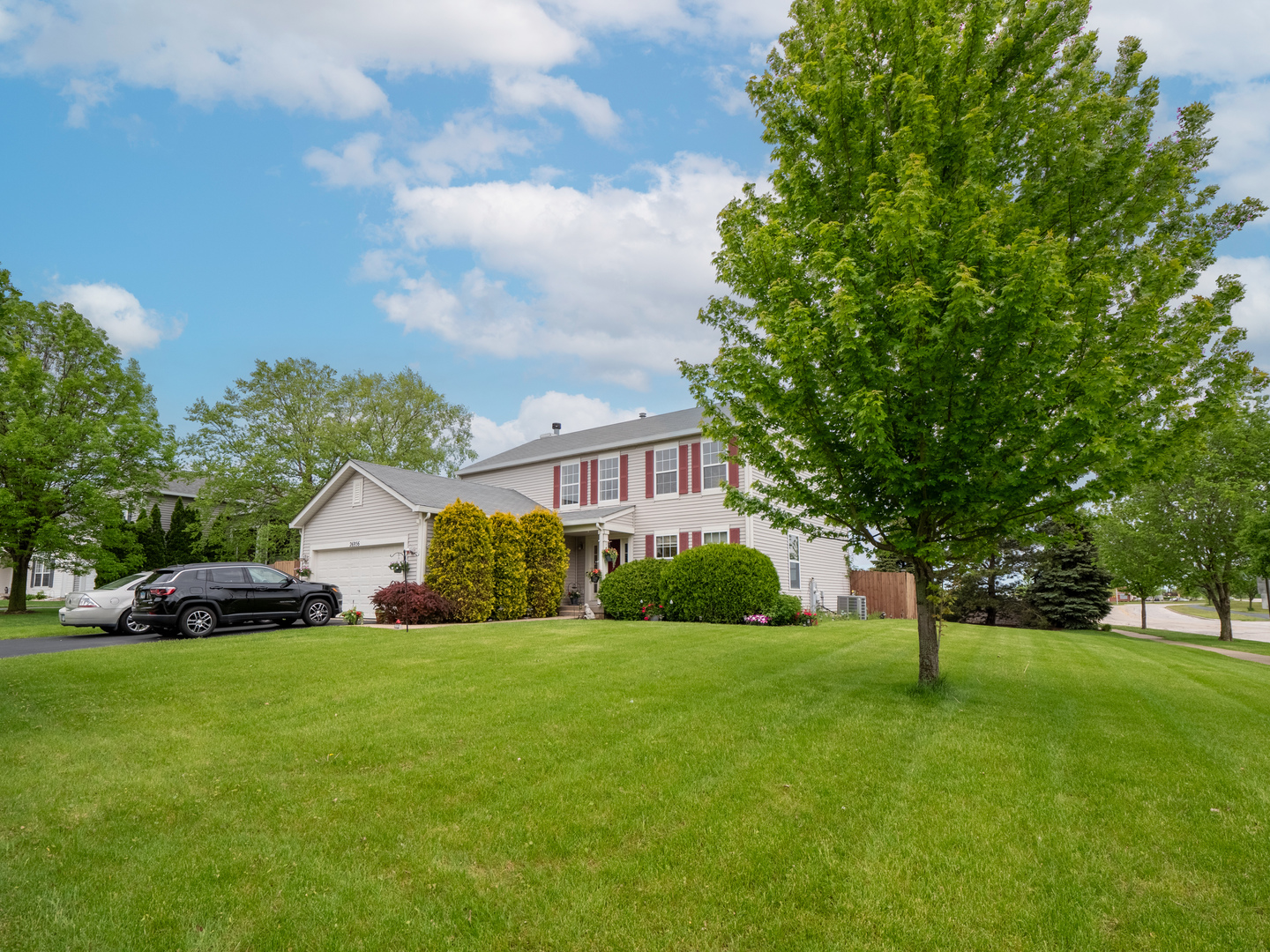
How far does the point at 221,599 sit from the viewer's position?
564 inches

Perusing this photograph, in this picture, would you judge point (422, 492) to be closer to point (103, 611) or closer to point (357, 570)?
point (357, 570)

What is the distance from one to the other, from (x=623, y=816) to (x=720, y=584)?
1365 centimetres

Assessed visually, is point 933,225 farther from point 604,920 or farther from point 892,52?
point 604,920

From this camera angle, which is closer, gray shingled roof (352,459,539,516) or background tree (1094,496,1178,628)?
gray shingled roof (352,459,539,516)

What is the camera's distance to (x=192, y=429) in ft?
107

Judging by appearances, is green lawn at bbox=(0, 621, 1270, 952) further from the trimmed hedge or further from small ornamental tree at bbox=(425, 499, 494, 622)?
the trimmed hedge

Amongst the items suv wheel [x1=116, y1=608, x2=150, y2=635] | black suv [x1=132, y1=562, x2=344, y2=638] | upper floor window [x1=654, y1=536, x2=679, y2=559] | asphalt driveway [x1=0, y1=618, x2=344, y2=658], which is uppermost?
upper floor window [x1=654, y1=536, x2=679, y2=559]

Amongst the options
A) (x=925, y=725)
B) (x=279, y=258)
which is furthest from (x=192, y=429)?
(x=925, y=725)

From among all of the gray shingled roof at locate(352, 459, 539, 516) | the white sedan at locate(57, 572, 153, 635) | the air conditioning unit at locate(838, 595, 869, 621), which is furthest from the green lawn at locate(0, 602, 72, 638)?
the air conditioning unit at locate(838, 595, 869, 621)

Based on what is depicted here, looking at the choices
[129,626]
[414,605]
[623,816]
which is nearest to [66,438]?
[129,626]

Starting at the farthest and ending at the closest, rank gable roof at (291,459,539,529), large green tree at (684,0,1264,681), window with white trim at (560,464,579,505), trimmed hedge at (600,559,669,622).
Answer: window with white trim at (560,464,579,505) → gable roof at (291,459,539,529) → trimmed hedge at (600,559,669,622) → large green tree at (684,0,1264,681)

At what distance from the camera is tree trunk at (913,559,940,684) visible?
25.3 ft

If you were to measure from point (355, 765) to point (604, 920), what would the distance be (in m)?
2.74

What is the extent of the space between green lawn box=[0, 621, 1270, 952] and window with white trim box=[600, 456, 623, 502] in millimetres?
15108
